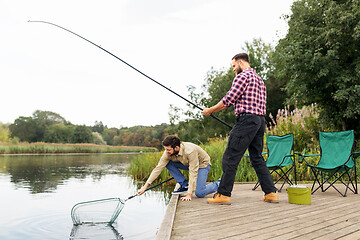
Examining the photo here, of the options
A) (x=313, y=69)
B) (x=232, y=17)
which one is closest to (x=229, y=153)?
(x=313, y=69)

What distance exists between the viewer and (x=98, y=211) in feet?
12.6

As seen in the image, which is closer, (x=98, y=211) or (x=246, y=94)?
(x=246, y=94)

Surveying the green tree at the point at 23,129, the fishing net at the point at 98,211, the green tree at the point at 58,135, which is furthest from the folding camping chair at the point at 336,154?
the green tree at the point at 23,129

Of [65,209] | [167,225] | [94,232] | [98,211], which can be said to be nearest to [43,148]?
[65,209]

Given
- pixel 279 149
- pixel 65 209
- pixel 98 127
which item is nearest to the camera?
pixel 279 149

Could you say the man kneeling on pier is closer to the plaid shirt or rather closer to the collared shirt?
the collared shirt

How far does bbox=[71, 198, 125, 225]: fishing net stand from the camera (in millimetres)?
3750

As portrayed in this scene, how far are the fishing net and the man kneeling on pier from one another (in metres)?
0.58

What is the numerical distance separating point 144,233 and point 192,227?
162cm

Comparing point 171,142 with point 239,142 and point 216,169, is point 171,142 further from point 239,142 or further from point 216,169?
point 216,169

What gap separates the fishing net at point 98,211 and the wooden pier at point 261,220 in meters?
0.75

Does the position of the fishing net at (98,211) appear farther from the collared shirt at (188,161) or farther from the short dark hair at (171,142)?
the short dark hair at (171,142)

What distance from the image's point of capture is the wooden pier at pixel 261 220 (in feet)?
7.40

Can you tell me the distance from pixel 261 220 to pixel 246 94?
1.23 m
